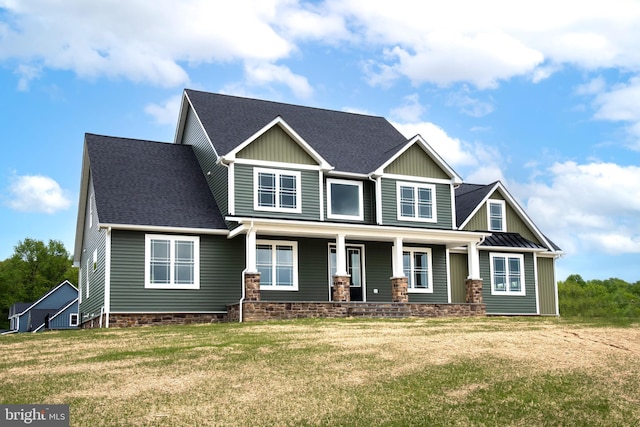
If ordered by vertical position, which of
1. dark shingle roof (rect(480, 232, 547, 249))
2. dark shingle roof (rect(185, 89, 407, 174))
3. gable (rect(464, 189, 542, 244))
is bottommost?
dark shingle roof (rect(480, 232, 547, 249))

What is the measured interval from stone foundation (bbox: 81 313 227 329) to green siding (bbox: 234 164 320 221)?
12.1 feet

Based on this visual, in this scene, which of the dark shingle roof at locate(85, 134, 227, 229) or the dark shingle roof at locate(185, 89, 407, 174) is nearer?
the dark shingle roof at locate(85, 134, 227, 229)

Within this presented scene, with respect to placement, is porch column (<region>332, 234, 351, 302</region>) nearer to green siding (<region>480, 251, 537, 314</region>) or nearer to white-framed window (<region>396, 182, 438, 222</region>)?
white-framed window (<region>396, 182, 438, 222</region>)

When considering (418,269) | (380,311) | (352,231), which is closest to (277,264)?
(352,231)

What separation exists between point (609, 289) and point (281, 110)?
72244mm

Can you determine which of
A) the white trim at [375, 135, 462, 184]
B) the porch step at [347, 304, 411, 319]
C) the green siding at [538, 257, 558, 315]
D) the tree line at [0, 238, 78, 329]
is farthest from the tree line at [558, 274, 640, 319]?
the tree line at [0, 238, 78, 329]

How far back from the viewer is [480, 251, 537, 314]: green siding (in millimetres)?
30922

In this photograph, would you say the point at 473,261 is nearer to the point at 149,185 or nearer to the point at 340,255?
the point at 340,255

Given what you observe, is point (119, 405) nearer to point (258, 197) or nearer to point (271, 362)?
point (271, 362)

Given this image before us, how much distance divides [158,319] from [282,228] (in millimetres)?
5100

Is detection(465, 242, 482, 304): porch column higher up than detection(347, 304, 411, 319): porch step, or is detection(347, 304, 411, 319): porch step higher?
detection(465, 242, 482, 304): porch column

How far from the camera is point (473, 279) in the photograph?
2825cm

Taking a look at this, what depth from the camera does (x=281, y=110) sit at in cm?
3139

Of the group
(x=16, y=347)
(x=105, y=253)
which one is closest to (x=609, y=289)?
(x=105, y=253)
